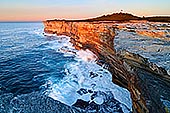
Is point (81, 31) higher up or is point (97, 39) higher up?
point (97, 39)

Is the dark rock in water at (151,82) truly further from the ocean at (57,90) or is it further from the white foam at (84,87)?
the white foam at (84,87)

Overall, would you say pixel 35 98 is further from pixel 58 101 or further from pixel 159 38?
pixel 159 38

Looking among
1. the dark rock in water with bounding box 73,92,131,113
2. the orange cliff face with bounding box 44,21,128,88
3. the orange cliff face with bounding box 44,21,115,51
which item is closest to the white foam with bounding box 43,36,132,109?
the dark rock in water with bounding box 73,92,131,113

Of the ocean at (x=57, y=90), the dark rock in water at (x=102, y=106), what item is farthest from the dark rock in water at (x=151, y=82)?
the ocean at (x=57, y=90)

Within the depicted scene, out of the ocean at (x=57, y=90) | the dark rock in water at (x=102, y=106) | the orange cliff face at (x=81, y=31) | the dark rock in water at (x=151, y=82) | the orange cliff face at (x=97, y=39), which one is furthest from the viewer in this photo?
the orange cliff face at (x=81, y=31)

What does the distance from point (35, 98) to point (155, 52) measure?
25.4ft

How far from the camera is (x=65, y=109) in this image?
10.8m

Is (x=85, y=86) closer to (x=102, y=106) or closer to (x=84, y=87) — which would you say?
(x=84, y=87)

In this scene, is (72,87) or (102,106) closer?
(102,106)

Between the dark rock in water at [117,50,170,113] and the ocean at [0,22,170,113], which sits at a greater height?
the dark rock in water at [117,50,170,113]

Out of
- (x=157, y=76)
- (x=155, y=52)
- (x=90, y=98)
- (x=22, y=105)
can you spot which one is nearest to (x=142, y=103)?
(x=157, y=76)

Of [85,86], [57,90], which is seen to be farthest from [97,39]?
[57,90]

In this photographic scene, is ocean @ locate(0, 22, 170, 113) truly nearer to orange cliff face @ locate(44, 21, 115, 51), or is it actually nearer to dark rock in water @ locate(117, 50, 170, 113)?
dark rock in water @ locate(117, 50, 170, 113)

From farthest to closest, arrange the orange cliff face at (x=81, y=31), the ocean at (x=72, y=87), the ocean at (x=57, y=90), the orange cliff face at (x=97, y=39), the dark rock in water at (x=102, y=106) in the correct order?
the orange cliff face at (x=81, y=31) < the orange cliff face at (x=97, y=39) < the ocean at (x=57, y=90) < the dark rock in water at (x=102, y=106) < the ocean at (x=72, y=87)
